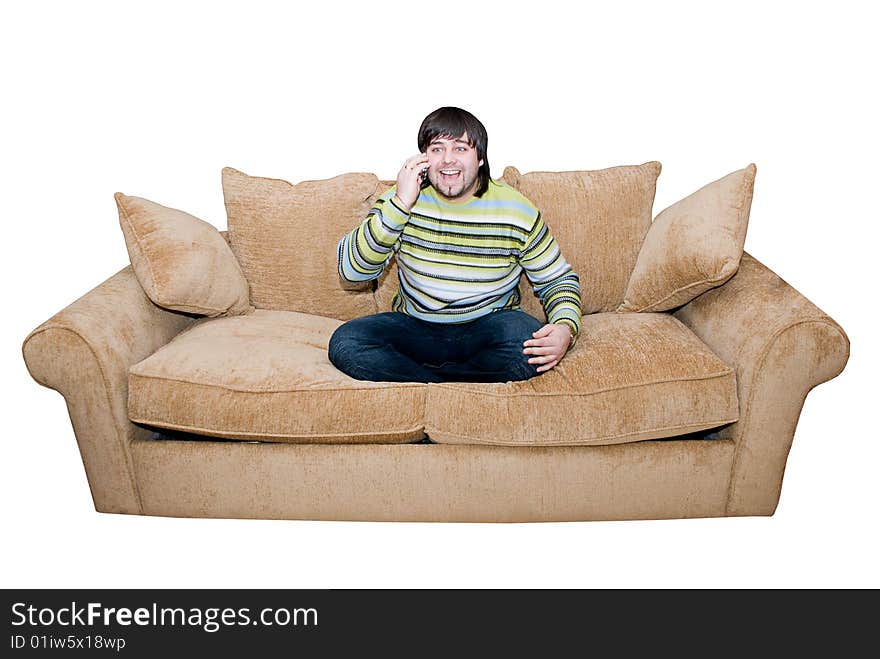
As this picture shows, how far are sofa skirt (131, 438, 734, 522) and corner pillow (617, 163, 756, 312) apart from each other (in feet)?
1.89

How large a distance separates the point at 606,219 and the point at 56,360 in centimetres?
192

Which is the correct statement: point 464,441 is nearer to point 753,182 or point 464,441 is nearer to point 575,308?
point 575,308

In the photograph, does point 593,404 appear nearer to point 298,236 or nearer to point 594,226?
point 594,226

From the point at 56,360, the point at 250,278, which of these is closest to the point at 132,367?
the point at 56,360

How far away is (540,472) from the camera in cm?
361

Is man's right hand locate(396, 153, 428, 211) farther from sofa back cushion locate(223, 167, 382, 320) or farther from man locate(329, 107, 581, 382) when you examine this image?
sofa back cushion locate(223, 167, 382, 320)

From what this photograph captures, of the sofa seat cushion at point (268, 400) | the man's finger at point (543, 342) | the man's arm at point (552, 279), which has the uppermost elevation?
the man's arm at point (552, 279)

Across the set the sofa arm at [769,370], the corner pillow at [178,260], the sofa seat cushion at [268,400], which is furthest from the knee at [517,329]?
the corner pillow at [178,260]

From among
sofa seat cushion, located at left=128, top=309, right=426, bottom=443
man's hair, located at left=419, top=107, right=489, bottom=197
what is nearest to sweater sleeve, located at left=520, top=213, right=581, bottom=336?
man's hair, located at left=419, top=107, right=489, bottom=197

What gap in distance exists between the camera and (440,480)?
3623mm

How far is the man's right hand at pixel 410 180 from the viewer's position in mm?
3736

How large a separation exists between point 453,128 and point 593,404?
968 millimetres

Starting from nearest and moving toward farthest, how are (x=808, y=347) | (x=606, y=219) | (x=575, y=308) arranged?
(x=808, y=347), (x=575, y=308), (x=606, y=219)

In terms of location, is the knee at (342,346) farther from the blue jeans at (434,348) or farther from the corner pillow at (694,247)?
the corner pillow at (694,247)
